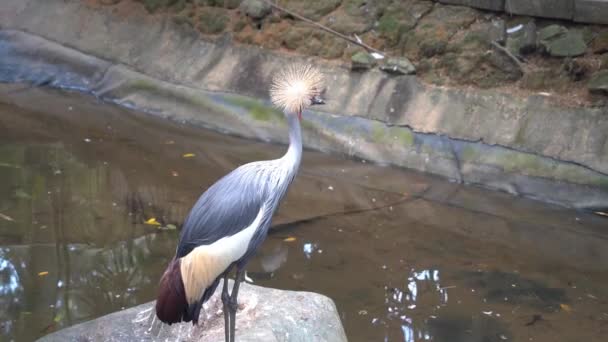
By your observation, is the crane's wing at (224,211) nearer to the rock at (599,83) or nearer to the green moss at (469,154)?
the green moss at (469,154)

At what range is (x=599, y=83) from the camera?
752 cm

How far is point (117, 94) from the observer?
360 inches

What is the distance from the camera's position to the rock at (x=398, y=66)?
8328 millimetres

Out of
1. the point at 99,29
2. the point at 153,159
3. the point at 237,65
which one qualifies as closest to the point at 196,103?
the point at 237,65

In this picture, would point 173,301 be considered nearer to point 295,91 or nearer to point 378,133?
point 295,91


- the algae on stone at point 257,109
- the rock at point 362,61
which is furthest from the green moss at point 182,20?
the rock at point 362,61

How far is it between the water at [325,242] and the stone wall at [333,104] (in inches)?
9.4

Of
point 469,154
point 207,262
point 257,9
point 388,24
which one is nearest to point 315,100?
point 207,262

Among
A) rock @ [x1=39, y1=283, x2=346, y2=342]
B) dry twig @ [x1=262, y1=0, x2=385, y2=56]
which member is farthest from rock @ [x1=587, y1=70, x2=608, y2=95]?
rock @ [x1=39, y1=283, x2=346, y2=342]

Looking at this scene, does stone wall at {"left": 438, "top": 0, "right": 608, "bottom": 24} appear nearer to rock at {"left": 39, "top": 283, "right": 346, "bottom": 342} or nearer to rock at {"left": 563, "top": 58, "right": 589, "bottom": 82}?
rock at {"left": 563, "top": 58, "right": 589, "bottom": 82}

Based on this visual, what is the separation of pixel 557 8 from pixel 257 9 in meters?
3.13

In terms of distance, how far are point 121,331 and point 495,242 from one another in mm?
3287

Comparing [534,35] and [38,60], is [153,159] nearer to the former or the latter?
[38,60]

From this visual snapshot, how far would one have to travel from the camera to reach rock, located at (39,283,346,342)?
13.9ft
